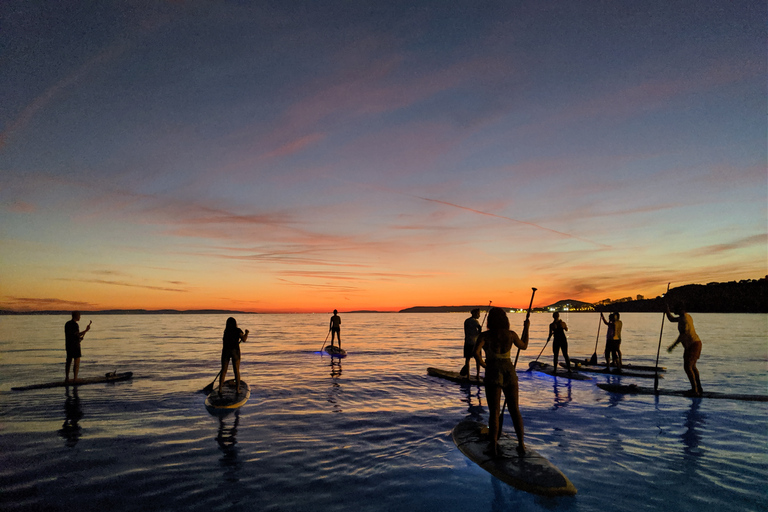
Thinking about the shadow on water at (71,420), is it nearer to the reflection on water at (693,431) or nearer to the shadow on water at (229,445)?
the shadow on water at (229,445)

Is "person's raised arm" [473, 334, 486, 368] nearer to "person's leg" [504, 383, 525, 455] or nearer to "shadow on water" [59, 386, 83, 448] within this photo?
"person's leg" [504, 383, 525, 455]

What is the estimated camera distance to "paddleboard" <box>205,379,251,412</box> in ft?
42.3

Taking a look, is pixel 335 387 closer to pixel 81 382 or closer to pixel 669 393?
pixel 81 382

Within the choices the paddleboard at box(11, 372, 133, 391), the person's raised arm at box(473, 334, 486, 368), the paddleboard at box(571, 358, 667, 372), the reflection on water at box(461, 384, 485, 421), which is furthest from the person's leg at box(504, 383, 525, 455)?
the paddleboard at box(11, 372, 133, 391)

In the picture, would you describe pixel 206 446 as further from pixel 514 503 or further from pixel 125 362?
pixel 125 362

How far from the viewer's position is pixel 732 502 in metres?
6.82

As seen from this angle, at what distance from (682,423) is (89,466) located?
16314 millimetres

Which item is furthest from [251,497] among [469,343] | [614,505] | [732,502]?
[469,343]

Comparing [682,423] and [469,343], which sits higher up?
[469,343]

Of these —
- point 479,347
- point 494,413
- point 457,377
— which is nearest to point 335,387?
point 457,377

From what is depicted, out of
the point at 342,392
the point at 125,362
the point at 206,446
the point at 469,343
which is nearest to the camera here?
the point at 206,446

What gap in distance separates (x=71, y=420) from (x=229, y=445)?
6648 mm

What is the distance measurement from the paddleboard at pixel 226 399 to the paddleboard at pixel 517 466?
319 inches

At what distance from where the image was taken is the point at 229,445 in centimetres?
953
